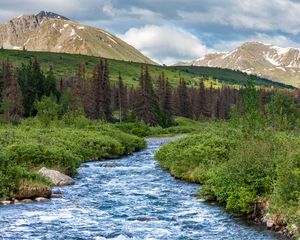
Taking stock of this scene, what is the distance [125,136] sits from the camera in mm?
75312

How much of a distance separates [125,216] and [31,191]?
7507 mm

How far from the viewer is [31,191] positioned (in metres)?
31.4

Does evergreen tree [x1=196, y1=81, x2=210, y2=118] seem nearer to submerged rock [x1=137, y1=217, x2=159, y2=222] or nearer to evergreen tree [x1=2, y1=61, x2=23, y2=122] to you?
evergreen tree [x1=2, y1=61, x2=23, y2=122]

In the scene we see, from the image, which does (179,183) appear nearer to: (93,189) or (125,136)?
(93,189)

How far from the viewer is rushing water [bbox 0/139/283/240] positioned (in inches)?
916

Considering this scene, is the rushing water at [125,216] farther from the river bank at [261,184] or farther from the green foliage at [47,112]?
the green foliage at [47,112]

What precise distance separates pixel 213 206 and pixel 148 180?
11.9 metres

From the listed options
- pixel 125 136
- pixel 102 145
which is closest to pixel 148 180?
pixel 102 145

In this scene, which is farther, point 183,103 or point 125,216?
point 183,103

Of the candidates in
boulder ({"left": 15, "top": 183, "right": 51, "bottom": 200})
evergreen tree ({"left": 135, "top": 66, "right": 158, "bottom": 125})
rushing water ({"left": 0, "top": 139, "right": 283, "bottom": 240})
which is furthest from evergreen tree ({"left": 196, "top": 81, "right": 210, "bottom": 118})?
boulder ({"left": 15, "top": 183, "right": 51, "bottom": 200})

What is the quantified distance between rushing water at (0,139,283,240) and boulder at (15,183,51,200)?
103 centimetres

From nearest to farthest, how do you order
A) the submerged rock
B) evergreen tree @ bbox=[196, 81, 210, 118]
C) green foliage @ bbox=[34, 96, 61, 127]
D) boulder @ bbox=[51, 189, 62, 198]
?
the submerged rock < boulder @ bbox=[51, 189, 62, 198] < green foliage @ bbox=[34, 96, 61, 127] < evergreen tree @ bbox=[196, 81, 210, 118]

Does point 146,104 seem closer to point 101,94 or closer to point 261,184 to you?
point 101,94

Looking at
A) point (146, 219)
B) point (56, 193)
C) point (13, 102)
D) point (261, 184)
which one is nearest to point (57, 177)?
point (56, 193)
